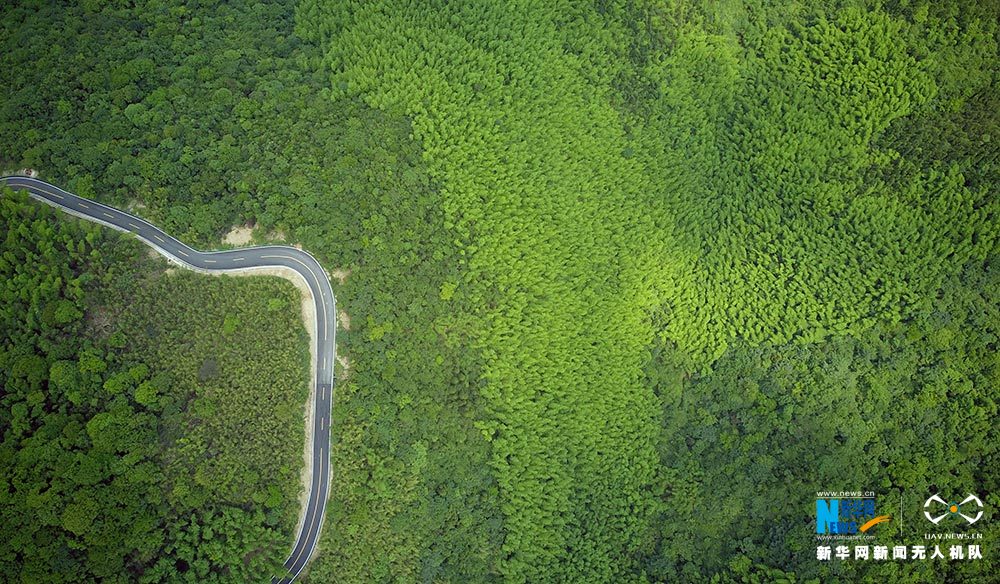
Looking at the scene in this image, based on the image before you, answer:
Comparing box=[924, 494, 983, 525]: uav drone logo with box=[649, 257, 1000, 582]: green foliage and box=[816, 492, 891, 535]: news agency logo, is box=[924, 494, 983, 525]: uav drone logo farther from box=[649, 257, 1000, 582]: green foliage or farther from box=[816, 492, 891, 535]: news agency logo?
box=[816, 492, 891, 535]: news agency logo

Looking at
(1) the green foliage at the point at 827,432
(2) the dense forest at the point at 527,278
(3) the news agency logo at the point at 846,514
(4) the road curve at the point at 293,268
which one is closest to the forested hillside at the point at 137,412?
(2) the dense forest at the point at 527,278

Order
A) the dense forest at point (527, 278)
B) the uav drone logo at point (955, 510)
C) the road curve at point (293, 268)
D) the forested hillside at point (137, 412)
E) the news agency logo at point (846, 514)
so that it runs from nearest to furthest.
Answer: the forested hillside at point (137, 412) → the dense forest at point (527, 278) → the road curve at point (293, 268) → the uav drone logo at point (955, 510) → the news agency logo at point (846, 514)

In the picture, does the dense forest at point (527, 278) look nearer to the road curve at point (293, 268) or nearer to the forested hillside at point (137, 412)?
the forested hillside at point (137, 412)

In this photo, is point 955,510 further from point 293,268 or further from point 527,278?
point 293,268

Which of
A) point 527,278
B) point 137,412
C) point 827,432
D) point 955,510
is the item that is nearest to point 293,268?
point 137,412

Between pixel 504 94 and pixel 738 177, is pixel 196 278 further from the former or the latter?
pixel 738 177

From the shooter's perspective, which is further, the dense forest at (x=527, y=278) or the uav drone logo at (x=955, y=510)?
the uav drone logo at (x=955, y=510)

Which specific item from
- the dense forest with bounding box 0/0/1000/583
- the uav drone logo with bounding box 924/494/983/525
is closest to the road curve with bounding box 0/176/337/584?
the dense forest with bounding box 0/0/1000/583
